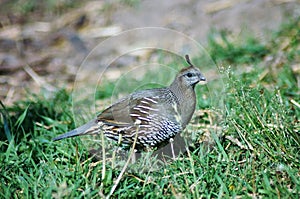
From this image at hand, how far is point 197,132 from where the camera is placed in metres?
4.34

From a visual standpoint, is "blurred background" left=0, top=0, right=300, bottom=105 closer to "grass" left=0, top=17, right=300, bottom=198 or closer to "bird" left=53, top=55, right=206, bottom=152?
"grass" left=0, top=17, right=300, bottom=198

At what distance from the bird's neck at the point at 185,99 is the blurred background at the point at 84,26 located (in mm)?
2297

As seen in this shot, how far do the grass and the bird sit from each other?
213 millimetres

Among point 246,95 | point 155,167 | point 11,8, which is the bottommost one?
point 155,167

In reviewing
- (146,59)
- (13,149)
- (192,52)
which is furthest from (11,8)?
(13,149)

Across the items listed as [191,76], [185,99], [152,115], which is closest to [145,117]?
[152,115]

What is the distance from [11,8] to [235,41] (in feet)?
11.5

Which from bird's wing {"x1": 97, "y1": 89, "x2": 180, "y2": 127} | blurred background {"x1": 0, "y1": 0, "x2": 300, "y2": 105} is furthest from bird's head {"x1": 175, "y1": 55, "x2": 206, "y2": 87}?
blurred background {"x1": 0, "y1": 0, "x2": 300, "y2": 105}

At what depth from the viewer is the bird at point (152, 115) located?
3980 millimetres

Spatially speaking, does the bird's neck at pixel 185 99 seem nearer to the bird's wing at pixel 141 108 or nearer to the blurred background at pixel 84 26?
the bird's wing at pixel 141 108

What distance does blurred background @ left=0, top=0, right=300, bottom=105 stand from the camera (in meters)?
6.56

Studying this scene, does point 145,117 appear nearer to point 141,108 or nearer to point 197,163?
point 141,108

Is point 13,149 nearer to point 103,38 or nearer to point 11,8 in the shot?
point 103,38

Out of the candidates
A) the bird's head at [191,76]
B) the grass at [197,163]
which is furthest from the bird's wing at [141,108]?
the grass at [197,163]
